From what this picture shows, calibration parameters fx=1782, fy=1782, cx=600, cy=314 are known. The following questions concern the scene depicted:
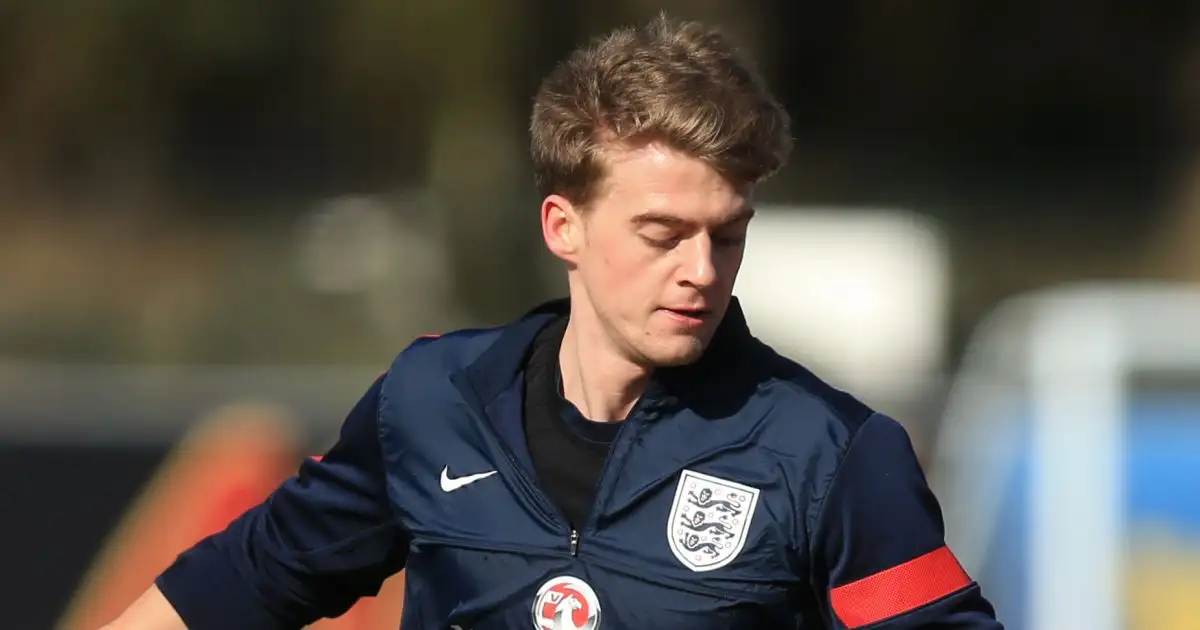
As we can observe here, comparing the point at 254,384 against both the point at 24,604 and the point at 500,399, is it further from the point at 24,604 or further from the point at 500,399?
the point at 500,399

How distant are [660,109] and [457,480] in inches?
22.0

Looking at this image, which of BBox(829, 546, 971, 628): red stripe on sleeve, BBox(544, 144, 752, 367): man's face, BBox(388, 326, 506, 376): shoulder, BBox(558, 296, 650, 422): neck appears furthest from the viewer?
BBox(388, 326, 506, 376): shoulder

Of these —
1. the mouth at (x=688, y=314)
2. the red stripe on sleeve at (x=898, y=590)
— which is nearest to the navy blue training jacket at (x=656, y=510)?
the red stripe on sleeve at (x=898, y=590)

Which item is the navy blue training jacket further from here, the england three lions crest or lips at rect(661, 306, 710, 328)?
lips at rect(661, 306, 710, 328)

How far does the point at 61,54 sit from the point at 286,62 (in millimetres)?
1153

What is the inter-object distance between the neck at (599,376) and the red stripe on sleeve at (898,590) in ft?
1.33

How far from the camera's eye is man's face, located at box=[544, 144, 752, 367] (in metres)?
2.17

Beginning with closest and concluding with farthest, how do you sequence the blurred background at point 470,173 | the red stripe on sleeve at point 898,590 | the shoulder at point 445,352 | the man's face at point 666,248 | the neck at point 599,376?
the red stripe on sleeve at point 898,590
the man's face at point 666,248
the neck at point 599,376
the shoulder at point 445,352
the blurred background at point 470,173

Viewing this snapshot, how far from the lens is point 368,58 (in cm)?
938

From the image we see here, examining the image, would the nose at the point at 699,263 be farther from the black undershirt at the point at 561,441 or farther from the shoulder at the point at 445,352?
the shoulder at the point at 445,352

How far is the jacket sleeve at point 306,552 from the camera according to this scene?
98.4 inches

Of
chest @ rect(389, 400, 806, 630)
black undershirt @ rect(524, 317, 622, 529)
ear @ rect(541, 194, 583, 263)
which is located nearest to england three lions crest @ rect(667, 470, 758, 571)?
chest @ rect(389, 400, 806, 630)

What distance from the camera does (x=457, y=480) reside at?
7.70 ft

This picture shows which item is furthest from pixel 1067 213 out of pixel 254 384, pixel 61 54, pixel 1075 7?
pixel 61 54
